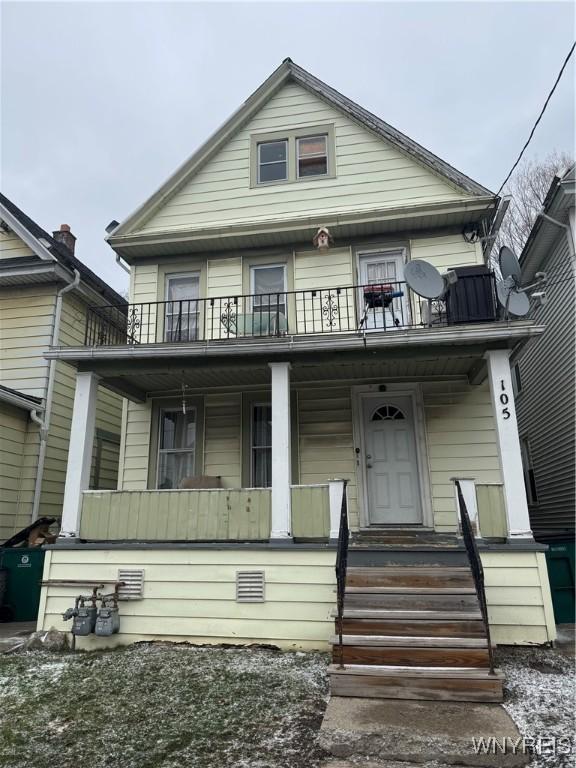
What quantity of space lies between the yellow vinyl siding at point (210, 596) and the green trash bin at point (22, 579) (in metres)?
1.58

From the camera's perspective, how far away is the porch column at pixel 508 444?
6.20 m

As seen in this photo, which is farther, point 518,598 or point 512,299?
point 512,299

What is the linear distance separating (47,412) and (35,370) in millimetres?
926

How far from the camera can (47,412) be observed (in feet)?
31.2

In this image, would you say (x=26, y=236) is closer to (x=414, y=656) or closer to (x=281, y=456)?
(x=281, y=456)

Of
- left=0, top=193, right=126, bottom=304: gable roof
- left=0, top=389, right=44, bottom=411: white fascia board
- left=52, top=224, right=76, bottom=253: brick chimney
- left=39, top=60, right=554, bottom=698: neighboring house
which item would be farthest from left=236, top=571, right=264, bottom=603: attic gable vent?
left=52, top=224, right=76, bottom=253: brick chimney

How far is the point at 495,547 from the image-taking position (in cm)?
607

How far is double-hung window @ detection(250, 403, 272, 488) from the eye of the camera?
8469 millimetres

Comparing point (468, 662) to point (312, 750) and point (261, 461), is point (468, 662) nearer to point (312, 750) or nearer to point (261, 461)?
point (312, 750)

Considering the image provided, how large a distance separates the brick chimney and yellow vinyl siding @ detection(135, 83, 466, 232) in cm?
423

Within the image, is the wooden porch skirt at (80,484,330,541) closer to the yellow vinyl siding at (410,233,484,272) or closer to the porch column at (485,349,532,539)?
the porch column at (485,349,532,539)

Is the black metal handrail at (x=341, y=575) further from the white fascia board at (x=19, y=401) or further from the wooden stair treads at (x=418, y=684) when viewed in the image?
the white fascia board at (x=19, y=401)

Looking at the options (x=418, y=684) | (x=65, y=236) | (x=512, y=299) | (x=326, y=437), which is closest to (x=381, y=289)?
(x=512, y=299)

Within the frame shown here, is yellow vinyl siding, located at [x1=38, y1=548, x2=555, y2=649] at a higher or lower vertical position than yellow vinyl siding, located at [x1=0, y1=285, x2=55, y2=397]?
lower
